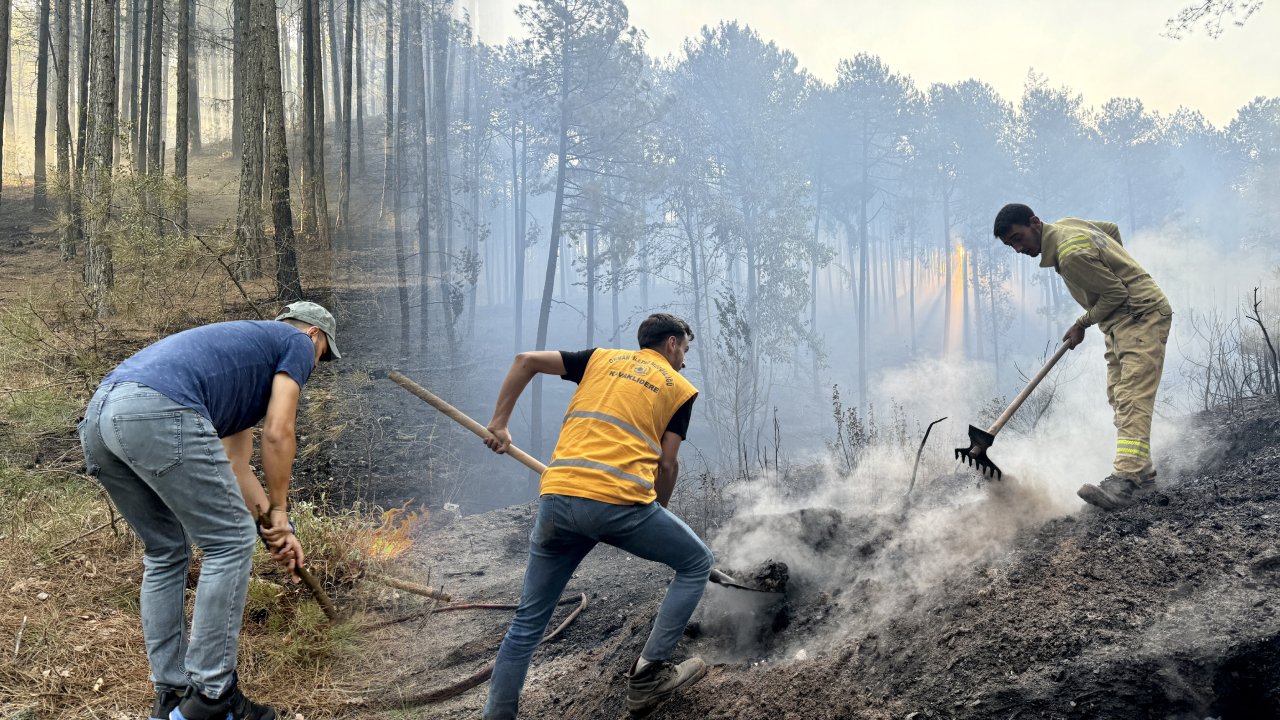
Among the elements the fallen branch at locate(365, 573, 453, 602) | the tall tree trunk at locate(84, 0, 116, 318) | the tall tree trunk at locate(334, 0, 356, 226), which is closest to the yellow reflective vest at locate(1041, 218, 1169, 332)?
the fallen branch at locate(365, 573, 453, 602)

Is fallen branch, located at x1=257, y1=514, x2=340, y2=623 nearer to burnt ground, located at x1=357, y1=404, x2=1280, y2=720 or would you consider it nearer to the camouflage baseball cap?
burnt ground, located at x1=357, y1=404, x2=1280, y2=720

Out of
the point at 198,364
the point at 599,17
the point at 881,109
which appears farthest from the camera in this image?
the point at 881,109

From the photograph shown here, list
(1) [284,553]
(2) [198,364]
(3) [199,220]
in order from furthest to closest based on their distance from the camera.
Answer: (3) [199,220] < (1) [284,553] < (2) [198,364]

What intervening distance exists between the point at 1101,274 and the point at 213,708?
17.2 feet

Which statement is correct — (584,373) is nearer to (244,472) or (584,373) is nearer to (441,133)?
(244,472)

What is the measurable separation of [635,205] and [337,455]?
1533cm

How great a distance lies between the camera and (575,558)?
3092 millimetres

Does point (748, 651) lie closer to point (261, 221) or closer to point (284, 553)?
point (284, 553)

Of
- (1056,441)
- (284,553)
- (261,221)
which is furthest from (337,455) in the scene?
(1056,441)

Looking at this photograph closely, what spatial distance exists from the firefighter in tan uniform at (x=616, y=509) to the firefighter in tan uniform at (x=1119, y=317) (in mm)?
2611

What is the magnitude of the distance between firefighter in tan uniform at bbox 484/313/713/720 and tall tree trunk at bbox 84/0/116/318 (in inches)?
308

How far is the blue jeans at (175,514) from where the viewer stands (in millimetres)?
2557

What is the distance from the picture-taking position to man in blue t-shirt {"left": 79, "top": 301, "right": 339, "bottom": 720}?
2.57 m

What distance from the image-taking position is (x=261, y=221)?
31.4ft
